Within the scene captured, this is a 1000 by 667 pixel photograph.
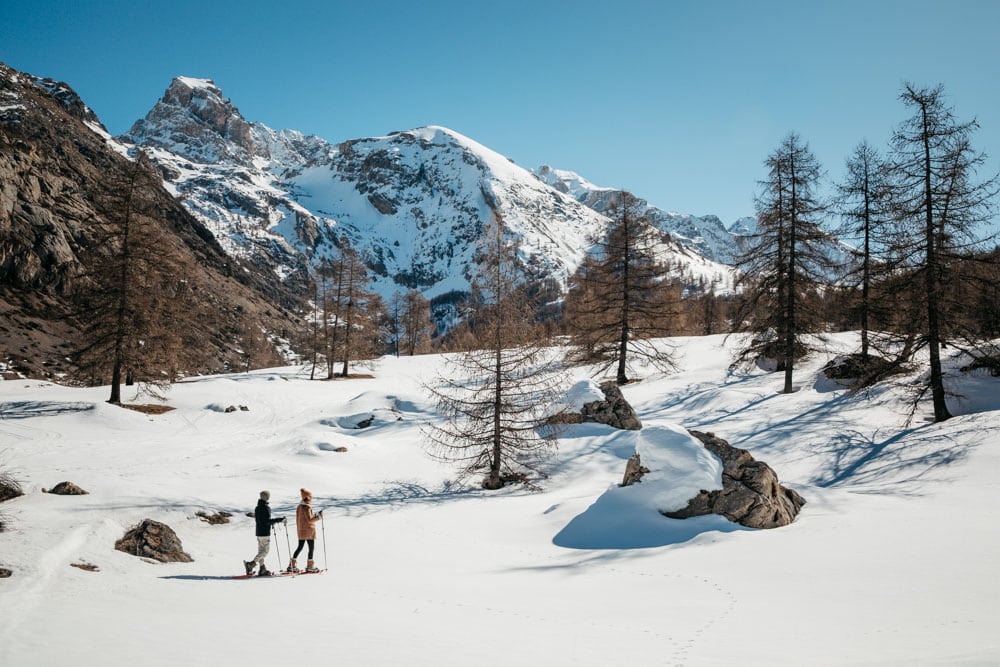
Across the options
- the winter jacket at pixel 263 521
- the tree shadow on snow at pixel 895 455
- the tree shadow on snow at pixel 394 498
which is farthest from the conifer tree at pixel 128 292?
the tree shadow on snow at pixel 895 455

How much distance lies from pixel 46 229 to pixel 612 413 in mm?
89708

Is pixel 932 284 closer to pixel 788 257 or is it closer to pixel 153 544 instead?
pixel 788 257

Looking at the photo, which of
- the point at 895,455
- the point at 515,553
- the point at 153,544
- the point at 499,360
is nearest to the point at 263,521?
the point at 153,544

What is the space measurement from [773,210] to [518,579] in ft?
69.8

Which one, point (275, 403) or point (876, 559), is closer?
point (876, 559)

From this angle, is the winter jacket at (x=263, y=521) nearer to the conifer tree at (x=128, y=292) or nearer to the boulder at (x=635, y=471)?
the boulder at (x=635, y=471)

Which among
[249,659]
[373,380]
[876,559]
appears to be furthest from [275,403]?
[876,559]

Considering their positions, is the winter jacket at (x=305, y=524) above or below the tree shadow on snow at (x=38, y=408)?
below

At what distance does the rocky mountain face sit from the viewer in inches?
2080

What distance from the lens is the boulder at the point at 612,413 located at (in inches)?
771

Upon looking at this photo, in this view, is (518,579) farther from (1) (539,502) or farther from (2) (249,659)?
(1) (539,502)

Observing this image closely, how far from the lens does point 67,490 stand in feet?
39.2

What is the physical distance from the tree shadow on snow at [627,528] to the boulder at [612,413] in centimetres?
826

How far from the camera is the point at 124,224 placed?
24109 mm
